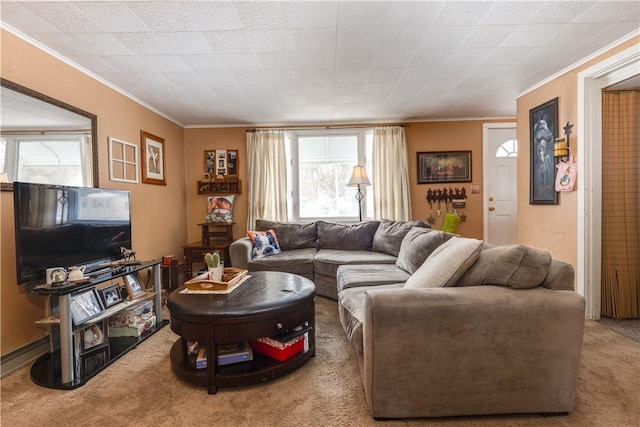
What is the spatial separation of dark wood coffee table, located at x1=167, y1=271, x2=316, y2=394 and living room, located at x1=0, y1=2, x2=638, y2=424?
1263 mm

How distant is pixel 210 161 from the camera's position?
4.88m

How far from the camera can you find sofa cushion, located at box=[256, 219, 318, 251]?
4.30 m

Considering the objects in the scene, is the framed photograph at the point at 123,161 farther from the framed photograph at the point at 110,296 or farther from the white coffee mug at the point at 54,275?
the white coffee mug at the point at 54,275

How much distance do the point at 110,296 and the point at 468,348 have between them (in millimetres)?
2431

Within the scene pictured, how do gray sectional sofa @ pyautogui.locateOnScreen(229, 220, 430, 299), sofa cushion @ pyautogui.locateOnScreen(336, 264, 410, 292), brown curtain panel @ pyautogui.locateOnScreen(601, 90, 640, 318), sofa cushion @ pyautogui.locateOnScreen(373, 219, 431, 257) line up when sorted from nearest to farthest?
sofa cushion @ pyautogui.locateOnScreen(336, 264, 410, 292), brown curtain panel @ pyautogui.locateOnScreen(601, 90, 640, 318), gray sectional sofa @ pyautogui.locateOnScreen(229, 220, 430, 299), sofa cushion @ pyautogui.locateOnScreen(373, 219, 431, 257)

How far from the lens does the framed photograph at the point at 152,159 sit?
147 inches

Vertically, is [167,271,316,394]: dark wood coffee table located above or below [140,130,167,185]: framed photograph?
below

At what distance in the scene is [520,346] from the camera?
1.49 m

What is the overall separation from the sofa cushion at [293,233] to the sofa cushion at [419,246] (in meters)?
1.60

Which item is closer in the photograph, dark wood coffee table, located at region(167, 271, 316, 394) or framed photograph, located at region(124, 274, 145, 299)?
dark wood coffee table, located at region(167, 271, 316, 394)

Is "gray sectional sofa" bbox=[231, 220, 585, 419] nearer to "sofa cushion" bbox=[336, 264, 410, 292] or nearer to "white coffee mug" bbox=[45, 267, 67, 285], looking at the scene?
"sofa cushion" bbox=[336, 264, 410, 292]

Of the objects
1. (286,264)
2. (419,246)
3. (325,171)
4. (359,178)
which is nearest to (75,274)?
(286,264)

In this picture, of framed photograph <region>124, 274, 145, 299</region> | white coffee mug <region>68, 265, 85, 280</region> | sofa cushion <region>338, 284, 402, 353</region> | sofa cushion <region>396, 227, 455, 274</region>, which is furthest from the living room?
sofa cushion <region>338, 284, 402, 353</region>

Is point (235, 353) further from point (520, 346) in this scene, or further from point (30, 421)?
point (520, 346)
